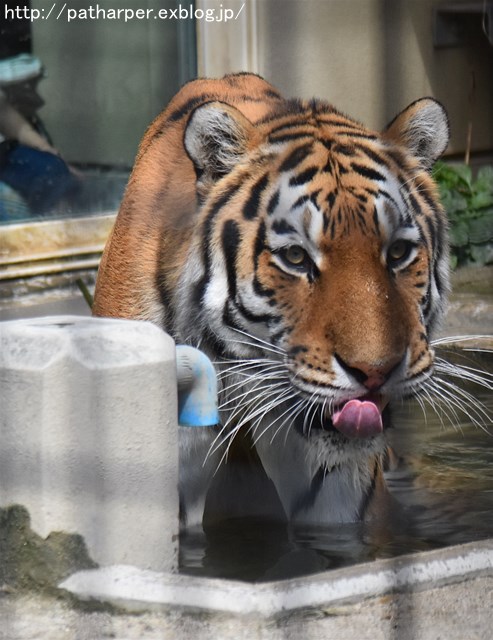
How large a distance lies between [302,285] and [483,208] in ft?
14.2

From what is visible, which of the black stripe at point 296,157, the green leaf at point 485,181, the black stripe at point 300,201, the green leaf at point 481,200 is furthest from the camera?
the green leaf at point 485,181

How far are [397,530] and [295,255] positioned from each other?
0.96m

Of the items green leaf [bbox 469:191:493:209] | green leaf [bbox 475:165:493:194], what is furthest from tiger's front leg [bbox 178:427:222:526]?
green leaf [bbox 475:165:493:194]

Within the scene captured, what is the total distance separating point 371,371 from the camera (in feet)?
11.2

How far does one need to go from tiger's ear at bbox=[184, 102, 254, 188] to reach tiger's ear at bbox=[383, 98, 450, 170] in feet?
1.57

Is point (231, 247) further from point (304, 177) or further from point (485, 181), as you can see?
point (485, 181)

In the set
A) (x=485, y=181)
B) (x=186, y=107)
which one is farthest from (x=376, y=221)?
(x=485, y=181)

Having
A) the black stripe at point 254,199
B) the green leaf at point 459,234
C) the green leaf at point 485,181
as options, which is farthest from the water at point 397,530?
the green leaf at point 485,181

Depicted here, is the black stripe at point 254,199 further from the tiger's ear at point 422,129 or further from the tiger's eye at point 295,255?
the tiger's ear at point 422,129

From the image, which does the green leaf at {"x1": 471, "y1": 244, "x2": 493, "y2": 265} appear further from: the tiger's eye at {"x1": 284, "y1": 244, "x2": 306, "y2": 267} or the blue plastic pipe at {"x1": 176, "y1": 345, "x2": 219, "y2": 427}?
the blue plastic pipe at {"x1": 176, "y1": 345, "x2": 219, "y2": 427}

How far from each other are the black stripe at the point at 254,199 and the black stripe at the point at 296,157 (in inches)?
2.5

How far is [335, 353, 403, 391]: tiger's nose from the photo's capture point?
3.43 meters

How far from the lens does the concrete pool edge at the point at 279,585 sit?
2803 mm

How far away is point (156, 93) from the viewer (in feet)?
25.1
